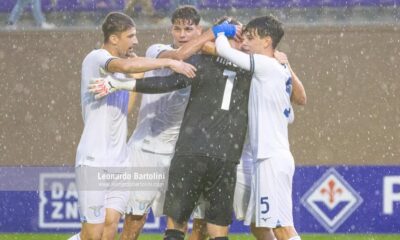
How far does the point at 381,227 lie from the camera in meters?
12.3

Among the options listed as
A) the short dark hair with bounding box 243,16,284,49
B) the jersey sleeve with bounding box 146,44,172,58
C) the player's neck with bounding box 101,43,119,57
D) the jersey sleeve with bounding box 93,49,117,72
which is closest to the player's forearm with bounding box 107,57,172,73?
the jersey sleeve with bounding box 93,49,117,72

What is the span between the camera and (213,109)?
328 inches

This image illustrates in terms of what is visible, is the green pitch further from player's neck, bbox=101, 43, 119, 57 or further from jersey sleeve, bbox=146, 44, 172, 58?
player's neck, bbox=101, 43, 119, 57

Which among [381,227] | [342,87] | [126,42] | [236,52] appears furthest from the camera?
[342,87]

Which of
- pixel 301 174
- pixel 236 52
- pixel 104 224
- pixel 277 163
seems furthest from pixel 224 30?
pixel 301 174

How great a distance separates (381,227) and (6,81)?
4.53 m

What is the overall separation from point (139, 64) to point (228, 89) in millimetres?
649

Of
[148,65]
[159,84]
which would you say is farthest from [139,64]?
[159,84]

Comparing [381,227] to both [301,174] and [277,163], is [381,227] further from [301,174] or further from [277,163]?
[277,163]

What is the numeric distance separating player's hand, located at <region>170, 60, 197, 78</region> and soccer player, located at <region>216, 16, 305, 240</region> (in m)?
0.24

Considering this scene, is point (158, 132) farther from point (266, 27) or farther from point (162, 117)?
point (266, 27)

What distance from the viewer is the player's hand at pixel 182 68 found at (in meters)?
8.21

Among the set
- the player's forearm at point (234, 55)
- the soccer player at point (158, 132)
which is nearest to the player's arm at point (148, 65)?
the player's forearm at point (234, 55)

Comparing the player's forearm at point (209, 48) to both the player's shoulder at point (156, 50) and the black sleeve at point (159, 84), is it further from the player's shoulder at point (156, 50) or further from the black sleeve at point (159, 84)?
the player's shoulder at point (156, 50)
